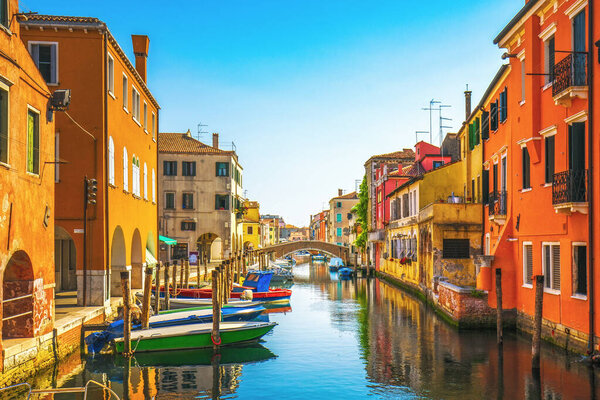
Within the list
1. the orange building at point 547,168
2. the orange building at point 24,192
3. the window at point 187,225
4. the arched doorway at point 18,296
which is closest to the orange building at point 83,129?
the orange building at point 24,192

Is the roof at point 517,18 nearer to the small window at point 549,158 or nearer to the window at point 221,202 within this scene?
the small window at point 549,158

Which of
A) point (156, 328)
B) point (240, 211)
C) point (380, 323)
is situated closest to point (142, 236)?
point (156, 328)

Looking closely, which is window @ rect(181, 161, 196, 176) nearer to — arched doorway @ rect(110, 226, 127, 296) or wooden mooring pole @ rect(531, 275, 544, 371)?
arched doorway @ rect(110, 226, 127, 296)

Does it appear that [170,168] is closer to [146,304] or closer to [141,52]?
[141,52]

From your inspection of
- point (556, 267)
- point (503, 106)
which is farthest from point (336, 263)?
point (556, 267)

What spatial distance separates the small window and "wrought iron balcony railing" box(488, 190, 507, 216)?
370 centimetres

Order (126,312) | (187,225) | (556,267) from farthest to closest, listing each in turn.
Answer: (187,225), (126,312), (556,267)

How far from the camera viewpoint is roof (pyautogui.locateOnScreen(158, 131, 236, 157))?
1816 inches

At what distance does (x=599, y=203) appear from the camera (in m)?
12.2

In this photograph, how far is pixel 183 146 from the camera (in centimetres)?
4703

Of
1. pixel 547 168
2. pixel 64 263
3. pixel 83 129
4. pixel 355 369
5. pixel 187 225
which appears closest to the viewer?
pixel 355 369

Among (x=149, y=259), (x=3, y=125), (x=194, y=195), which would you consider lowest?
(x=149, y=259)

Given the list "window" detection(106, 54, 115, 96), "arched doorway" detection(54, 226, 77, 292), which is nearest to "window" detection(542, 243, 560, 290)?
"window" detection(106, 54, 115, 96)

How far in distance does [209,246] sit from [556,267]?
1615 inches
